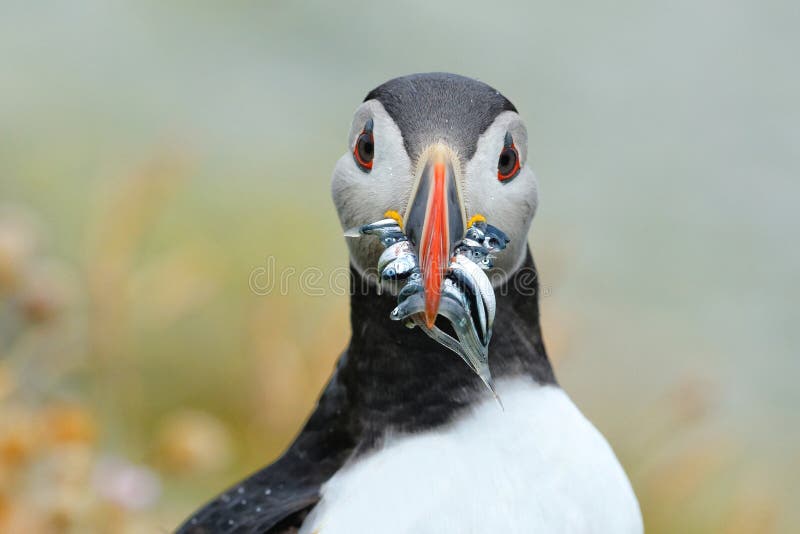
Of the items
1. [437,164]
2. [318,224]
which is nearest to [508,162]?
[437,164]

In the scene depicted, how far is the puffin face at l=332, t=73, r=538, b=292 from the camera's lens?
82.7 inches

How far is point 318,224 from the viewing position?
19.6 ft

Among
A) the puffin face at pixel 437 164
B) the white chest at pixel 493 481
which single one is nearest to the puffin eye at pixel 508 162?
the puffin face at pixel 437 164

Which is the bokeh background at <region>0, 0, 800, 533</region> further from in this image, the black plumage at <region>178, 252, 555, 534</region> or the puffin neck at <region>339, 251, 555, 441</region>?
the puffin neck at <region>339, 251, 555, 441</region>

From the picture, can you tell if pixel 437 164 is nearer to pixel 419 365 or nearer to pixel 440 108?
pixel 440 108

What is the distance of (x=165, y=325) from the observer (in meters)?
4.91

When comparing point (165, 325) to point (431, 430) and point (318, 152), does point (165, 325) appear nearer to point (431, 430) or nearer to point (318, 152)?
point (318, 152)

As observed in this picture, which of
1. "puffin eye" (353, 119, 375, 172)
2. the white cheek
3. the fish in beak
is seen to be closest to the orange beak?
the fish in beak

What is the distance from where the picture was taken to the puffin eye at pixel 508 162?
2.28 m

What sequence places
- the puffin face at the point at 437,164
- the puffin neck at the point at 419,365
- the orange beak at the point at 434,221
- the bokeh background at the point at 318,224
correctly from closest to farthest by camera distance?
the orange beak at the point at 434,221 → the puffin face at the point at 437,164 → the puffin neck at the point at 419,365 → the bokeh background at the point at 318,224

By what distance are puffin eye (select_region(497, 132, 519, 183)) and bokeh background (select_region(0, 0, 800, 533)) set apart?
100 cm

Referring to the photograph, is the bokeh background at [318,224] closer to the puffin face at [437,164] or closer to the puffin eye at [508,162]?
the puffin face at [437,164]

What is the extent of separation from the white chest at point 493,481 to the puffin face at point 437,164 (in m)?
0.30

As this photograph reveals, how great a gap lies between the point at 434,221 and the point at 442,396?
509 mm
